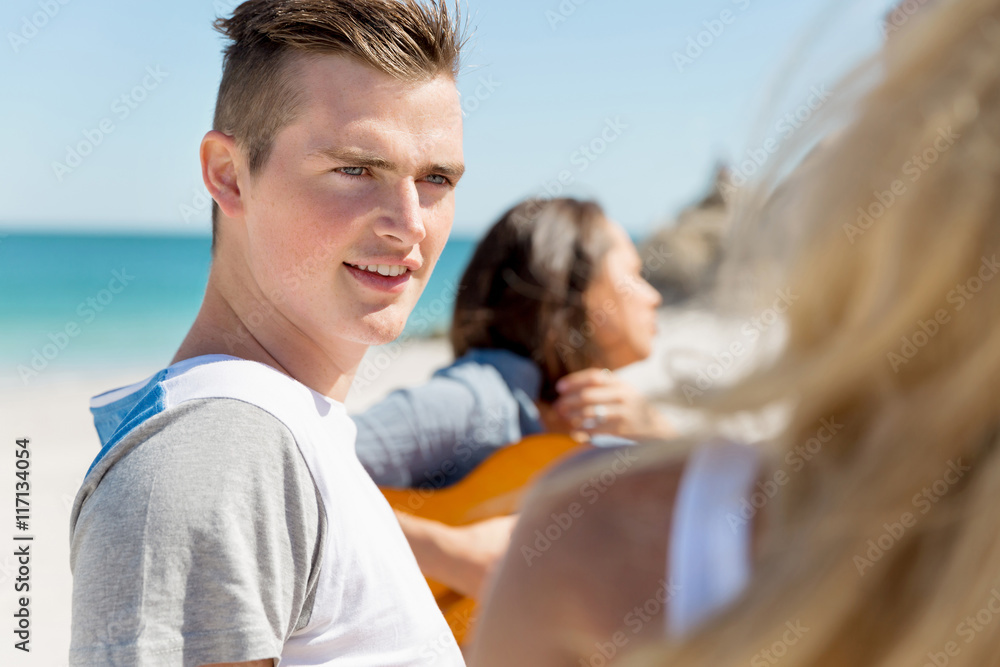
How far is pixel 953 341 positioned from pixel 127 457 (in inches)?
45.6

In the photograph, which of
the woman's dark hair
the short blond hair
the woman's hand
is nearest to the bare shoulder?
the short blond hair

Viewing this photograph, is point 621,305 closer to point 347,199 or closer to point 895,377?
point 347,199

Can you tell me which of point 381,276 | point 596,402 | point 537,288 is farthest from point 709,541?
point 537,288

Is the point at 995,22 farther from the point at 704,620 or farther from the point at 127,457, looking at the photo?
the point at 127,457

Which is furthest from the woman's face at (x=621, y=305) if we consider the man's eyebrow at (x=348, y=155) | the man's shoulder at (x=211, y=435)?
the man's shoulder at (x=211, y=435)

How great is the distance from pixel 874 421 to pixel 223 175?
4.75 ft

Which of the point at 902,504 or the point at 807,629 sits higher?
the point at 902,504

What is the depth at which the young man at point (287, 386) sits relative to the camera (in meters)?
1.21

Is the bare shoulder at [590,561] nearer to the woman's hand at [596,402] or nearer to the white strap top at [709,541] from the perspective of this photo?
the white strap top at [709,541]

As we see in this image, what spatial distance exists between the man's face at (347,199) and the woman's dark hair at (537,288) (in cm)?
132

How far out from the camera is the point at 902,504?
26.2 inches

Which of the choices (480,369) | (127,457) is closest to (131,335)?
(480,369)

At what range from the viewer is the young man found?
121cm

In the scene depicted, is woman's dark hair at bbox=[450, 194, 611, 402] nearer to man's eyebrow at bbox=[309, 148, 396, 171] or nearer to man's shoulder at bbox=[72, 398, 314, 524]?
man's eyebrow at bbox=[309, 148, 396, 171]
